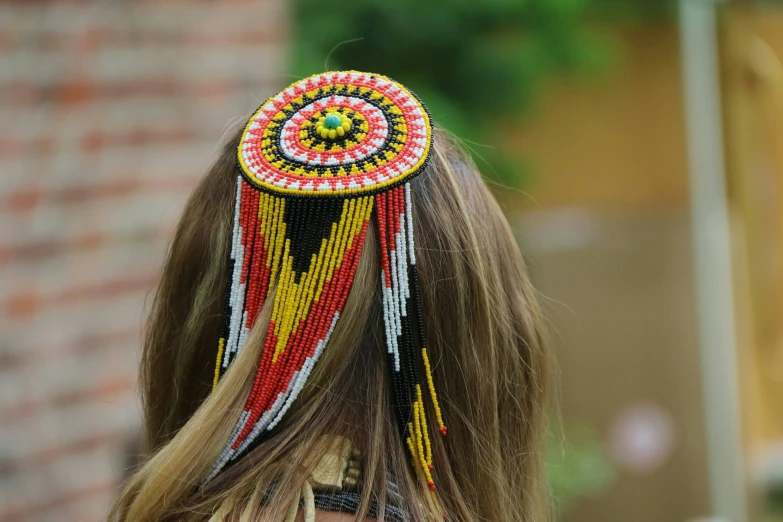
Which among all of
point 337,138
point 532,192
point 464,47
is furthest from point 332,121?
point 532,192

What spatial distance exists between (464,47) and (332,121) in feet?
9.97

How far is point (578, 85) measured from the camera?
5.20 metres

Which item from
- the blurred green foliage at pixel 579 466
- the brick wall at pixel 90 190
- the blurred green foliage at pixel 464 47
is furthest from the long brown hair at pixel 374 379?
the blurred green foliage at pixel 579 466

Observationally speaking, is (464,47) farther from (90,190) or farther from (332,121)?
(332,121)

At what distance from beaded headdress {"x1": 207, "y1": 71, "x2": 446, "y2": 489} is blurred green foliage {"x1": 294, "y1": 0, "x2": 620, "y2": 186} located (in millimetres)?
2576

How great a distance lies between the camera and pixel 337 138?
1208 mm

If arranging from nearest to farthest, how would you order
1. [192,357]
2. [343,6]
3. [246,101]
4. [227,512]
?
[227,512] → [192,357] → [246,101] → [343,6]

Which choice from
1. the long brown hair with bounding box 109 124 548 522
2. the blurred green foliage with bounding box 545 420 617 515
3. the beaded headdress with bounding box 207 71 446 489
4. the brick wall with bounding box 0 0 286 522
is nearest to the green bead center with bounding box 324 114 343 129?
the beaded headdress with bounding box 207 71 446 489

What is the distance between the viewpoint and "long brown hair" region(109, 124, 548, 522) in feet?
3.84

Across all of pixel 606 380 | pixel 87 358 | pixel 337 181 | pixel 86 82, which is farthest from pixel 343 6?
pixel 337 181

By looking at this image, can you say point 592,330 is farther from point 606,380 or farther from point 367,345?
point 367,345

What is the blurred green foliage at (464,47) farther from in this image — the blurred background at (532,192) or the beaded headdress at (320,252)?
the beaded headdress at (320,252)

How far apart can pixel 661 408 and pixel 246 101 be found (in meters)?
3.29

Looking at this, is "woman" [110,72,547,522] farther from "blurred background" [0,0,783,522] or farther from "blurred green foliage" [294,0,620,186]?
"blurred green foliage" [294,0,620,186]
